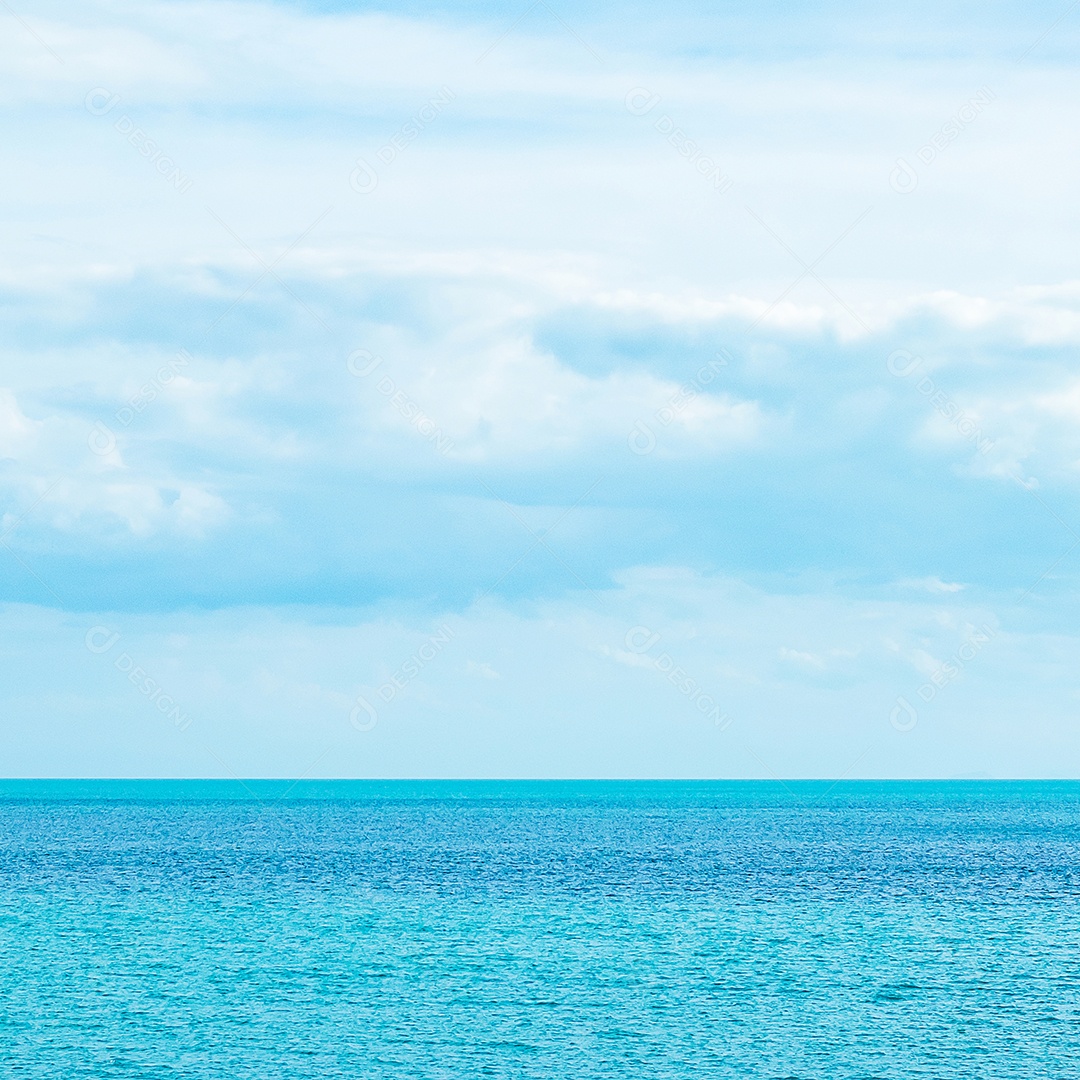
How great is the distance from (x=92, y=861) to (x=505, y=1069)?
6765cm

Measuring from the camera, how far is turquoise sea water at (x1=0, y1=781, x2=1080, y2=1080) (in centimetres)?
3994

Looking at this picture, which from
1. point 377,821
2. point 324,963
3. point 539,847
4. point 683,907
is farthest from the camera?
point 377,821

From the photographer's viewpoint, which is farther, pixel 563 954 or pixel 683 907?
pixel 683 907

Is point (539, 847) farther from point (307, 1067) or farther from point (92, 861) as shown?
point (307, 1067)

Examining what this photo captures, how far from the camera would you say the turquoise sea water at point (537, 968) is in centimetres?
3994

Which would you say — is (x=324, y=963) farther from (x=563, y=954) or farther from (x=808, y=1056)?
(x=808, y=1056)

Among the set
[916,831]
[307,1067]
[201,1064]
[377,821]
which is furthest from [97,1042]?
[377,821]

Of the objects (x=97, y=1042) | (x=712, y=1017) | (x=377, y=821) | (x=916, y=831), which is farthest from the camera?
(x=377, y=821)

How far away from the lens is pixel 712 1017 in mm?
44750

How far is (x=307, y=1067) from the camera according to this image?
38.8 meters

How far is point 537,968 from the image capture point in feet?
171

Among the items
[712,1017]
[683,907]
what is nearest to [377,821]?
[683,907]

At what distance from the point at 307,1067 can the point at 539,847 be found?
78.6 metres

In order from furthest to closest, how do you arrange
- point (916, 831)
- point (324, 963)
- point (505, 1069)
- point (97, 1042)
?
point (916, 831), point (324, 963), point (97, 1042), point (505, 1069)
